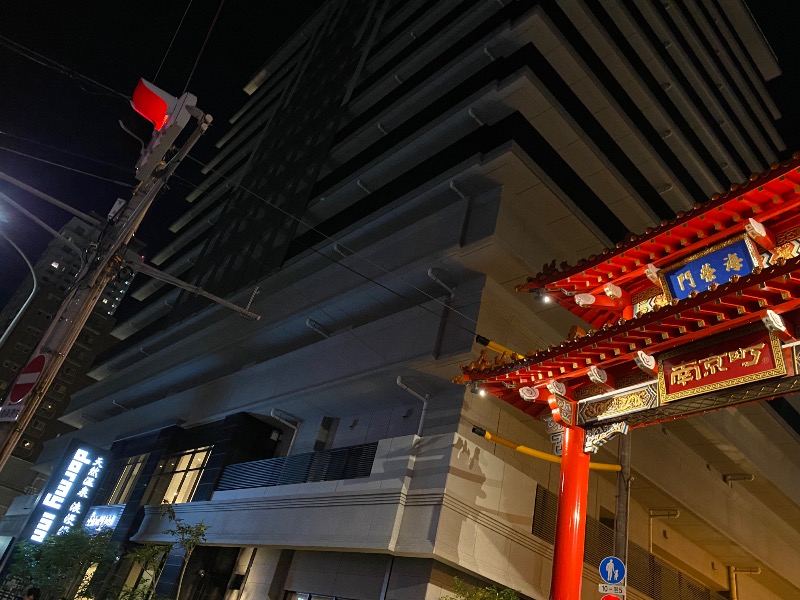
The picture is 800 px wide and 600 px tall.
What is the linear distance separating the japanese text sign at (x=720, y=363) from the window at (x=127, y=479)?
25890mm

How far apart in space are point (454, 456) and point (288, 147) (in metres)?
25.7

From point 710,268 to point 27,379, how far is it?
11125mm

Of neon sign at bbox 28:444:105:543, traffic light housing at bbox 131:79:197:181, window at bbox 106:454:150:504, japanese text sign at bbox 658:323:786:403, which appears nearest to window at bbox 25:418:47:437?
neon sign at bbox 28:444:105:543

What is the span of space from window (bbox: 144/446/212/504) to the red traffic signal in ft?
55.7

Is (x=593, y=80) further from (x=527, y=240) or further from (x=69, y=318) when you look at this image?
(x=69, y=318)

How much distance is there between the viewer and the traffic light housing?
32.8 feet

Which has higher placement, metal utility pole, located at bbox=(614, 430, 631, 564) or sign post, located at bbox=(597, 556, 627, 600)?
metal utility pole, located at bbox=(614, 430, 631, 564)

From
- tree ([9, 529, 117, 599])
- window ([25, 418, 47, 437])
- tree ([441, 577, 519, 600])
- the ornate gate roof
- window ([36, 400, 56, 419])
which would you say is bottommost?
tree ([9, 529, 117, 599])

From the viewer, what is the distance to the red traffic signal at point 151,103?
32.9 feet

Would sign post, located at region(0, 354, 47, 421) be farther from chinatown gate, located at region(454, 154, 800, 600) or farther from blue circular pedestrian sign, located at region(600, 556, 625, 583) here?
blue circular pedestrian sign, located at region(600, 556, 625, 583)

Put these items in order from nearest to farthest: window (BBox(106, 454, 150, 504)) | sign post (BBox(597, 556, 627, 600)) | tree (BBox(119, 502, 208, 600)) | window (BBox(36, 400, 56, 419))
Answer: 1. sign post (BBox(597, 556, 627, 600))
2. tree (BBox(119, 502, 208, 600))
3. window (BBox(106, 454, 150, 504))
4. window (BBox(36, 400, 56, 419))

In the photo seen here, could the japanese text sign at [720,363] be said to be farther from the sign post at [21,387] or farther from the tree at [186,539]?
the tree at [186,539]

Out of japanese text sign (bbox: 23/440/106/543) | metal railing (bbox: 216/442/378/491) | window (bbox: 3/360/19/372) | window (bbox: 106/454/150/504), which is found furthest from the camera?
window (bbox: 3/360/19/372)

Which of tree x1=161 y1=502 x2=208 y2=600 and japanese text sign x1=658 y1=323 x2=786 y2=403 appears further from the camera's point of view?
tree x1=161 y1=502 x2=208 y2=600
